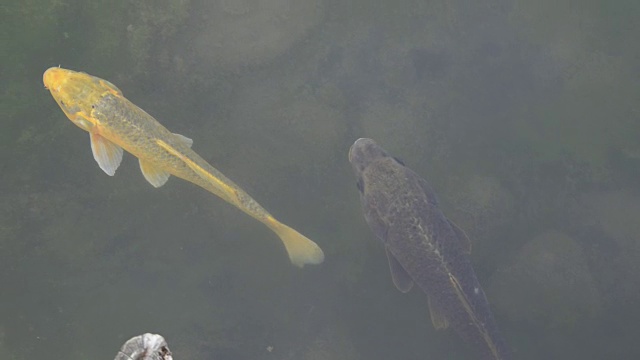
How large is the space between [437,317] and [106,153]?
334 cm

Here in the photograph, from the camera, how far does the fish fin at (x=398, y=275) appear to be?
540cm

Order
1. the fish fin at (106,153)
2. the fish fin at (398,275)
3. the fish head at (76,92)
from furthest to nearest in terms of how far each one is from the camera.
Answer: the fish fin at (398,275) → the fish fin at (106,153) → the fish head at (76,92)

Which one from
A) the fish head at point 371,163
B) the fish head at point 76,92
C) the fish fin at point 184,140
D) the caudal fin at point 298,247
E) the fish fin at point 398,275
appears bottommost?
the fish fin at point 398,275

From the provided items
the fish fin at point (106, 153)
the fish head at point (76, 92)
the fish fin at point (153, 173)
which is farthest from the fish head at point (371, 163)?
the fish head at point (76, 92)

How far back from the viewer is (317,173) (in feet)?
18.5

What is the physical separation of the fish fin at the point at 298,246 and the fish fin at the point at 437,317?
1.14 m

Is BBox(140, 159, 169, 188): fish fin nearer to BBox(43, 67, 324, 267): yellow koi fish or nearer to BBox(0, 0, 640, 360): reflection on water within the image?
BBox(43, 67, 324, 267): yellow koi fish

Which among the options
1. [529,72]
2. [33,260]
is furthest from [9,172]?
[529,72]

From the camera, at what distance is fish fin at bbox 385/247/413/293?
5398 millimetres

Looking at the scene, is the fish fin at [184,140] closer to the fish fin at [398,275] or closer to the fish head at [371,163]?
the fish head at [371,163]

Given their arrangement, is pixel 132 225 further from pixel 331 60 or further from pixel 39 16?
pixel 331 60

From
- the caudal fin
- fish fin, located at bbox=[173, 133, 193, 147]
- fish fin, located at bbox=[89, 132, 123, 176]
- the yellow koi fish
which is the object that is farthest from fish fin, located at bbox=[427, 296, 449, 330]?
fish fin, located at bbox=[89, 132, 123, 176]

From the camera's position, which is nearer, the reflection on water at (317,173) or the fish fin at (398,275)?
the reflection on water at (317,173)

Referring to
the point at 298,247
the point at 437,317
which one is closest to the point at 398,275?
the point at 437,317
